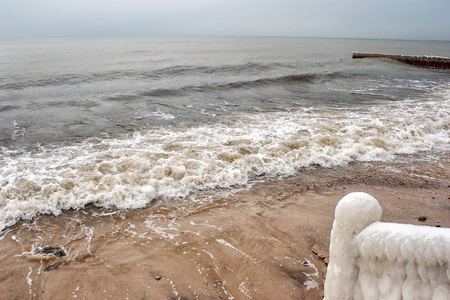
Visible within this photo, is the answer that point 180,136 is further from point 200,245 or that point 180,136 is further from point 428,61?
point 428,61

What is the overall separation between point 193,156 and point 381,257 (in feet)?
20.3

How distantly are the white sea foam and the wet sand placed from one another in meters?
0.59

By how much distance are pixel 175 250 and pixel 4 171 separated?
5375 mm

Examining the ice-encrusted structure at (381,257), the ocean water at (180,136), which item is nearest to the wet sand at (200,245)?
the ocean water at (180,136)

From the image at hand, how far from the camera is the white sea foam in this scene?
5.84m

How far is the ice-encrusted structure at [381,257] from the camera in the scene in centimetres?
159

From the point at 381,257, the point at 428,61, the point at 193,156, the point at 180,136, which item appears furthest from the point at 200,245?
the point at 428,61

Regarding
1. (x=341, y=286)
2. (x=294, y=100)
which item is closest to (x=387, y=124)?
(x=294, y=100)

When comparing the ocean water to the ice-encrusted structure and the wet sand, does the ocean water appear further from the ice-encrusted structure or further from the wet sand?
the ice-encrusted structure

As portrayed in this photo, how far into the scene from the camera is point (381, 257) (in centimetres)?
178

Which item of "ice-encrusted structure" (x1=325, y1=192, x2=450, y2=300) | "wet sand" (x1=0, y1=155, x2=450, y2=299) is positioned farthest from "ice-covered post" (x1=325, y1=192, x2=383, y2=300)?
"wet sand" (x1=0, y1=155, x2=450, y2=299)

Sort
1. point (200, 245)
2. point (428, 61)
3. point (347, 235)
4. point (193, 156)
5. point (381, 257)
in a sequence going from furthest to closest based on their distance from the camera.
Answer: point (428, 61)
point (193, 156)
point (200, 245)
point (347, 235)
point (381, 257)

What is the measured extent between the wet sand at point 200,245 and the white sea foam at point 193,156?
0.59 m

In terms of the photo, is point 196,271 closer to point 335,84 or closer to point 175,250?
point 175,250
